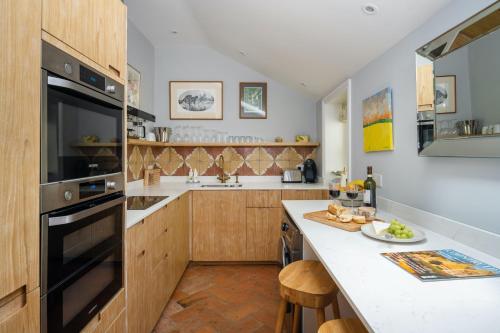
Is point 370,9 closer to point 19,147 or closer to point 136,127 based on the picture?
point 19,147

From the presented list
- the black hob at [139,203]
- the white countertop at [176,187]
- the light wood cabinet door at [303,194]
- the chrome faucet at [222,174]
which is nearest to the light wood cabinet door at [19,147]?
the white countertop at [176,187]

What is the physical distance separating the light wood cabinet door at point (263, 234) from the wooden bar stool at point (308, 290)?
153 cm

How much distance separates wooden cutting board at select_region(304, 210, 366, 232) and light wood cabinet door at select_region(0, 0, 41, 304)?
1303 mm

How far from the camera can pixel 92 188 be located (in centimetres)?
102

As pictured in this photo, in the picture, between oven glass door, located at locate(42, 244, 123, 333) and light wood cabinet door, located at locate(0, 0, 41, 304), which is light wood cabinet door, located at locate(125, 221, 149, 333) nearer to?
oven glass door, located at locate(42, 244, 123, 333)

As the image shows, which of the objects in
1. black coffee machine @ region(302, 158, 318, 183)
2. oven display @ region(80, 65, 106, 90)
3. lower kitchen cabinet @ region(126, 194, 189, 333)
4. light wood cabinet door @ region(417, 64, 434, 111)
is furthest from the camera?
black coffee machine @ region(302, 158, 318, 183)

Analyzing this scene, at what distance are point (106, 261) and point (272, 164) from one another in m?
2.68

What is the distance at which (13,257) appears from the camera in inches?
26.3

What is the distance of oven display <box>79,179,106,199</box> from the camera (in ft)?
3.16

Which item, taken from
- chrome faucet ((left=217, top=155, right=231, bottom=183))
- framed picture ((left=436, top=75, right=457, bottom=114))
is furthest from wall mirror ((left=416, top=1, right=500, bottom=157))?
chrome faucet ((left=217, top=155, right=231, bottom=183))

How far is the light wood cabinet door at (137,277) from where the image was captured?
4.66 feet

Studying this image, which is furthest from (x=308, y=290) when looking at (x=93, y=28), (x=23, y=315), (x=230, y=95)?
(x=230, y=95)

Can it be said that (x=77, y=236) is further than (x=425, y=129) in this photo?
No

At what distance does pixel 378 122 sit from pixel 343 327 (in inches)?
57.9
